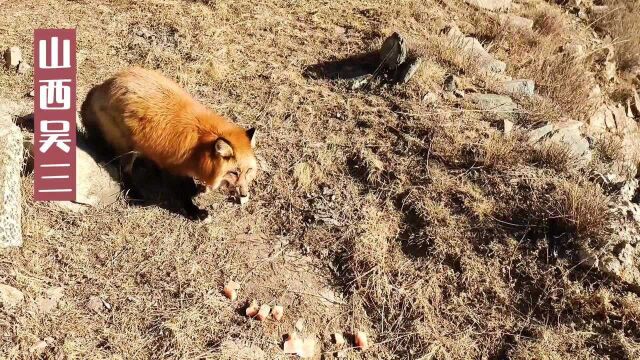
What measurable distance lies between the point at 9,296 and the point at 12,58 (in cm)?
345

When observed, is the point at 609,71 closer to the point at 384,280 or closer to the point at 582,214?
the point at 582,214

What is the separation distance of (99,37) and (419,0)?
4618 millimetres

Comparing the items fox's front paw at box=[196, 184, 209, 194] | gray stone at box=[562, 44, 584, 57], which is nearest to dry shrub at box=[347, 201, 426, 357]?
fox's front paw at box=[196, 184, 209, 194]

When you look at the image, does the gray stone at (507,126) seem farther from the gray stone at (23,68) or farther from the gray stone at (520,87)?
the gray stone at (23,68)

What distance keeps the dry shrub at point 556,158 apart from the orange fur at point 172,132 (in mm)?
3053

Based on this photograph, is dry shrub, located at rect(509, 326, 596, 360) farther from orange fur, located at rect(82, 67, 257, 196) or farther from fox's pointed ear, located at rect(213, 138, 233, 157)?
fox's pointed ear, located at rect(213, 138, 233, 157)

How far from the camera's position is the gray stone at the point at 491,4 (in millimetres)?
8648

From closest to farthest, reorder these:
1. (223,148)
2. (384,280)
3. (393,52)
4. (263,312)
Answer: (263,312) → (223,148) → (384,280) → (393,52)

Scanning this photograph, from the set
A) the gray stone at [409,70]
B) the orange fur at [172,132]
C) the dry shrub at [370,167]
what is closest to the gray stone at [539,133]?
the gray stone at [409,70]

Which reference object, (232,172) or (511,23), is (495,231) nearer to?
(232,172)

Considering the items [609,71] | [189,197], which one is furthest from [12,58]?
[609,71]

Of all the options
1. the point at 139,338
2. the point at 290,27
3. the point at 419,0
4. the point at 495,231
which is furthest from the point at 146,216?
the point at 419,0

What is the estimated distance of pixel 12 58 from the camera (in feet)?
21.1

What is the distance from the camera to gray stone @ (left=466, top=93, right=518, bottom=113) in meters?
6.64
